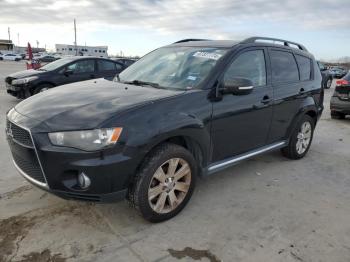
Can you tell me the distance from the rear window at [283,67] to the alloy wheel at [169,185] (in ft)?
6.93

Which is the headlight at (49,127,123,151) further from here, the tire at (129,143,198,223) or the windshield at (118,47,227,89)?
the windshield at (118,47,227,89)

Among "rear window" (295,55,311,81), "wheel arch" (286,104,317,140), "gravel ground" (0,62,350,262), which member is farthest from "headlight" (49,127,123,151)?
"rear window" (295,55,311,81)

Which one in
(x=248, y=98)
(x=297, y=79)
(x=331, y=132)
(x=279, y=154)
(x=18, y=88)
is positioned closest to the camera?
(x=248, y=98)

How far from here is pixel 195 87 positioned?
3920 millimetres

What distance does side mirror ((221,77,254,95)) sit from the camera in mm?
3941

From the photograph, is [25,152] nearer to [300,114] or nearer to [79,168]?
[79,168]

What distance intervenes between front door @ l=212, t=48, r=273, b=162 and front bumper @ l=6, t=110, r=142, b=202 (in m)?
1.23

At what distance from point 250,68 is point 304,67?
5.46ft

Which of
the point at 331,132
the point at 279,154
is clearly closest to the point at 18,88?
the point at 279,154

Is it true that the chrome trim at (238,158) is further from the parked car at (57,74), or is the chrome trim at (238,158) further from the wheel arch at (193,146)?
the parked car at (57,74)

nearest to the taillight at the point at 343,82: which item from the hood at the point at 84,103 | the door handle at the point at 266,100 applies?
the door handle at the point at 266,100

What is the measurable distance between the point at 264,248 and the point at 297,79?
122 inches

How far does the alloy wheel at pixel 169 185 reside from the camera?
3467mm

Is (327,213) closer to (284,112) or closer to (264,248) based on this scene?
(264,248)
